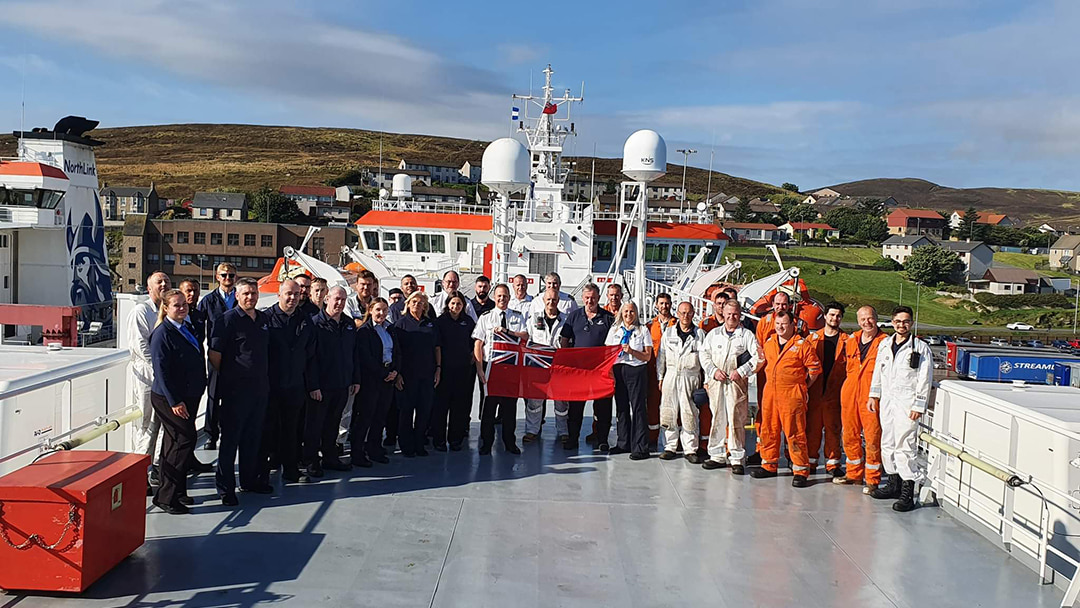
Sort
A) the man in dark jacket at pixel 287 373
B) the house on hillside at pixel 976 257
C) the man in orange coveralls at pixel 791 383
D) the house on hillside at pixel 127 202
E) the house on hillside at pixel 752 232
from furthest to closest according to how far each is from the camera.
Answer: the house on hillside at pixel 752 232
the house on hillside at pixel 127 202
the house on hillside at pixel 976 257
the man in orange coveralls at pixel 791 383
the man in dark jacket at pixel 287 373

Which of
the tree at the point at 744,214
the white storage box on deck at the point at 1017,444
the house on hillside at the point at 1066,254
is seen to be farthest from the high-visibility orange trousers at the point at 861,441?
the tree at the point at 744,214

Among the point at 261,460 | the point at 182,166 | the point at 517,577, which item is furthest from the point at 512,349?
the point at 182,166

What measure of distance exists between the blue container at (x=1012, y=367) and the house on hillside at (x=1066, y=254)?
5628cm

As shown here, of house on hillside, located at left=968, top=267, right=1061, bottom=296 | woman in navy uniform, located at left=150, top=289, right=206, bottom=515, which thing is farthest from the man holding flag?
house on hillside, located at left=968, top=267, right=1061, bottom=296

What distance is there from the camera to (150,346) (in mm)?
5008

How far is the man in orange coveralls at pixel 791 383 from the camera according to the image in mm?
6258

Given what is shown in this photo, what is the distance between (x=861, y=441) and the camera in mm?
6500

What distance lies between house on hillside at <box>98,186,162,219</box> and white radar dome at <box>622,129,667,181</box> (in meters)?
69.2

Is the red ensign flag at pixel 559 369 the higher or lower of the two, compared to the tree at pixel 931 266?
lower

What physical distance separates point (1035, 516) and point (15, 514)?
5599mm

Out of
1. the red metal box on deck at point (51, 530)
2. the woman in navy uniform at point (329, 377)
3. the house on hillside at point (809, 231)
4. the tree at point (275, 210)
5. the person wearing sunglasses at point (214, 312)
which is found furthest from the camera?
the house on hillside at point (809, 231)

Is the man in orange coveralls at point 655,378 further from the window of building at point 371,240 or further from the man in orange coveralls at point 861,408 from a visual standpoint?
the window of building at point 371,240

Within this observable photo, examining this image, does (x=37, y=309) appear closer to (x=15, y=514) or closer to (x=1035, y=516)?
(x=15, y=514)

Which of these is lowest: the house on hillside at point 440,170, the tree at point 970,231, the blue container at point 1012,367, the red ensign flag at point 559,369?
the blue container at point 1012,367
